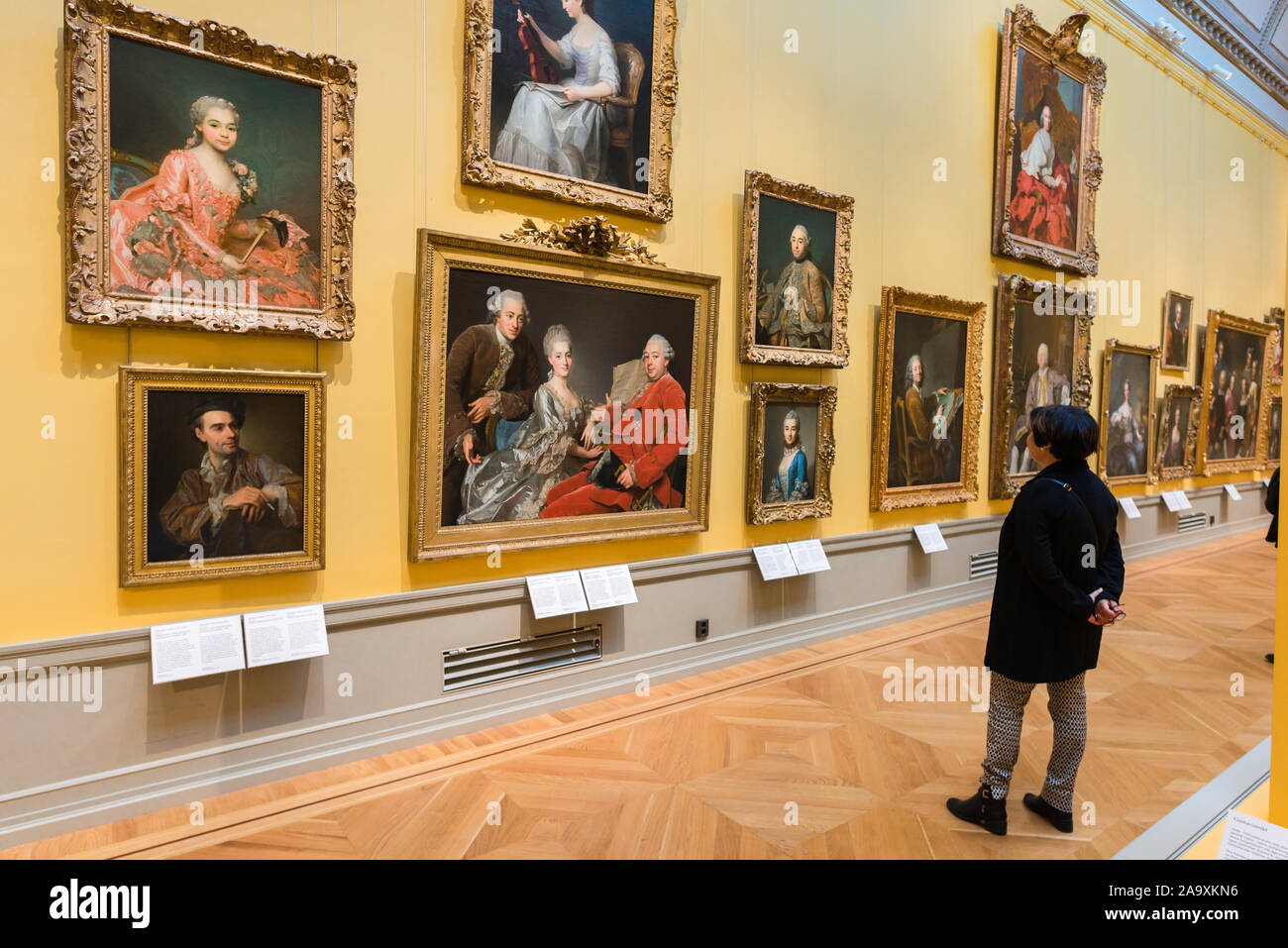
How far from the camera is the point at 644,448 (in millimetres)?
6297

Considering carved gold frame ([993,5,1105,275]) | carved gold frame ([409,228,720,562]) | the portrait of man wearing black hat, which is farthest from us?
carved gold frame ([993,5,1105,275])

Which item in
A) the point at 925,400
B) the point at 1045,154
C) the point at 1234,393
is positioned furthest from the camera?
the point at 1234,393

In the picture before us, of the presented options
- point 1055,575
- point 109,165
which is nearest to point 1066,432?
point 1055,575

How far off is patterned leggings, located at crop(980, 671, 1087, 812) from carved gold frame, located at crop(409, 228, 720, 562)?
2.96 meters

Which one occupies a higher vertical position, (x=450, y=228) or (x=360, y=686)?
(x=450, y=228)

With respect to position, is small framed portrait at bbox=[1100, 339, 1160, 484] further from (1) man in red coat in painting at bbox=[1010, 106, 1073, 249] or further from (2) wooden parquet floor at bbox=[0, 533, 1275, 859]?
(2) wooden parquet floor at bbox=[0, 533, 1275, 859]

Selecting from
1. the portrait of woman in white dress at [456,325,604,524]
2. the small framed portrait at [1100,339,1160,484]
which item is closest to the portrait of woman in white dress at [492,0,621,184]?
the portrait of woman in white dress at [456,325,604,524]

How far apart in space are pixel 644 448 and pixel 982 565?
5305 mm

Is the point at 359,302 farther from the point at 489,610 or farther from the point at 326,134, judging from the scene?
the point at 489,610

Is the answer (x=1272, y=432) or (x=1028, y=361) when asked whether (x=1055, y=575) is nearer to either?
(x=1028, y=361)

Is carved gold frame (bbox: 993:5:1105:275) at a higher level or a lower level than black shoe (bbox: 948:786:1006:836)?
higher

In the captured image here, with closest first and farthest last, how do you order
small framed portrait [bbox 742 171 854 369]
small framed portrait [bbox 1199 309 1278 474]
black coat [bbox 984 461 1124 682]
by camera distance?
Answer: black coat [bbox 984 461 1124 682]
small framed portrait [bbox 742 171 854 369]
small framed portrait [bbox 1199 309 1278 474]

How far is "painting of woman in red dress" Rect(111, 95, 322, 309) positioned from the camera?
4.16m

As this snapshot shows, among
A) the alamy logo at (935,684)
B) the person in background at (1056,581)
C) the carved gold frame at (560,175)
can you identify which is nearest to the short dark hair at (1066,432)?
the person in background at (1056,581)
